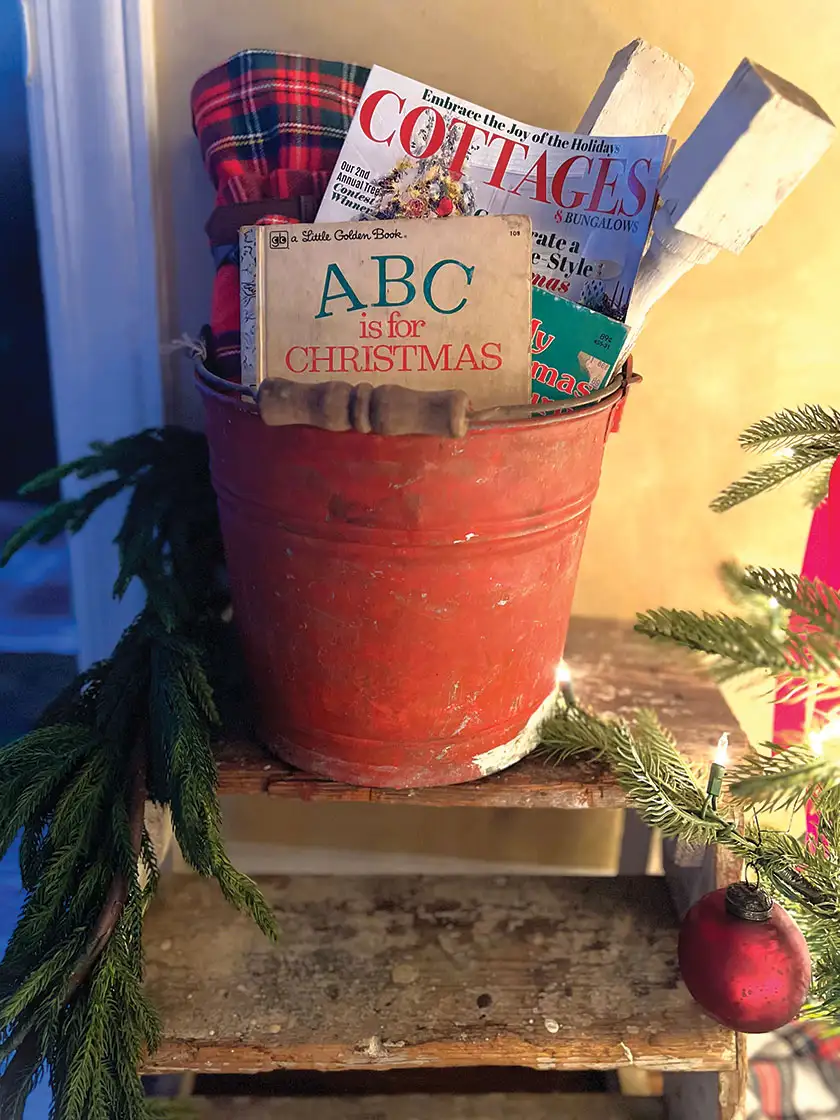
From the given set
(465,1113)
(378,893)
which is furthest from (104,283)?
(465,1113)

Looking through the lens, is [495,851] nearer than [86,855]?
No

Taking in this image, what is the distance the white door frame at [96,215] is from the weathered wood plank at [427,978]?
0.46 meters

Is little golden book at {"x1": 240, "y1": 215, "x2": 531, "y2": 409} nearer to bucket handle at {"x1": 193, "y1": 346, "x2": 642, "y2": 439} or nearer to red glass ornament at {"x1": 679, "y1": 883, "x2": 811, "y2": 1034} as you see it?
bucket handle at {"x1": 193, "y1": 346, "x2": 642, "y2": 439}

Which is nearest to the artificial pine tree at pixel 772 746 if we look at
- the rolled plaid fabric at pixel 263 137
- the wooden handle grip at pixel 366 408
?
the wooden handle grip at pixel 366 408

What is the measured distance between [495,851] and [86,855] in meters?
0.58

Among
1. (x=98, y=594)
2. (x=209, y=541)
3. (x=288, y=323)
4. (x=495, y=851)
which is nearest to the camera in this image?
(x=288, y=323)

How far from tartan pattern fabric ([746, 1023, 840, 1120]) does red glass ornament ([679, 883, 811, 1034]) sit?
0.39 m

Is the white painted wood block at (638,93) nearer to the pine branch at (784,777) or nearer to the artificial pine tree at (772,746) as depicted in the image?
the artificial pine tree at (772,746)

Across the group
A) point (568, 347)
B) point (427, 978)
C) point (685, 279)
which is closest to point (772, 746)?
point (568, 347)

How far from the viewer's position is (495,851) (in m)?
1.06

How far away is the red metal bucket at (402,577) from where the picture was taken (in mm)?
571

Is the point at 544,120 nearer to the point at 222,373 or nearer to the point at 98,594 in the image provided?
the point at 222,373

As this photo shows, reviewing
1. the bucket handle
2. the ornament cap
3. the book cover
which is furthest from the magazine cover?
the ornament cap

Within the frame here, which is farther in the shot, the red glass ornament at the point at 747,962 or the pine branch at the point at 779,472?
the pine branch at the point at 779,472
